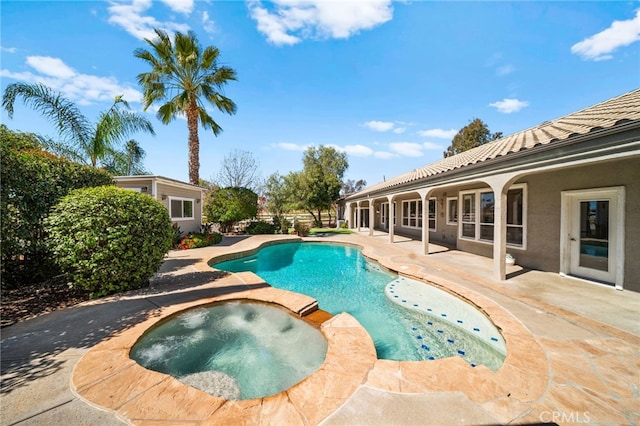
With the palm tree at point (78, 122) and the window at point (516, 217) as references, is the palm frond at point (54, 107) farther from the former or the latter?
the window at point (516, 217)

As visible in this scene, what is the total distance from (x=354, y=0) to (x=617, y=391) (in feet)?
32.7

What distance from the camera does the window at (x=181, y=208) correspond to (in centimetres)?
1359

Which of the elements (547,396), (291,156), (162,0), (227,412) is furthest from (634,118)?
(291,156)

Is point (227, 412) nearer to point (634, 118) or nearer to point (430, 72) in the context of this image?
point (634, 118)

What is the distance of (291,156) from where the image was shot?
3228cm

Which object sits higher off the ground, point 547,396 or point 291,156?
point 291,156

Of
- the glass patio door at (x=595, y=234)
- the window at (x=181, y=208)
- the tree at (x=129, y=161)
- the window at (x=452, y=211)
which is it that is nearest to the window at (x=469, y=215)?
the window at (x=452, y=211)

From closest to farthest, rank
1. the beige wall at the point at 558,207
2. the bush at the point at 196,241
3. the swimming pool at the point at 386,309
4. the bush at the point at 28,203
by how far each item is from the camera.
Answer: the swimming pool at the point at 386,309
the bush at the point at 28,203
the beige wall at the point at 558,207
the bush at the point at 196,241

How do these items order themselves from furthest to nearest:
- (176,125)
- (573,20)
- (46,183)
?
(176,125) < (573,20) < (46,183)

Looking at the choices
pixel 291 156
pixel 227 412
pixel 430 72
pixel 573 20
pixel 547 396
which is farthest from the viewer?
pixel 291 156

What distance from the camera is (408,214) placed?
56.1 ft

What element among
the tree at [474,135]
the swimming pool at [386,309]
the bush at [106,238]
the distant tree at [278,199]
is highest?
the tree at [474,135]

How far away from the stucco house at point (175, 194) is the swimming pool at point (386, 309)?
5.86m

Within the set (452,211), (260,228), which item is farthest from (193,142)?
(452,211)
